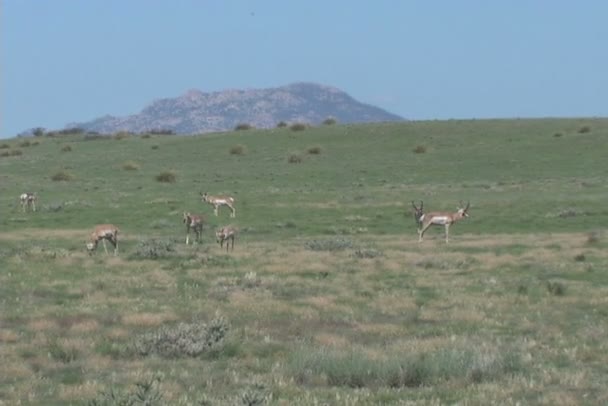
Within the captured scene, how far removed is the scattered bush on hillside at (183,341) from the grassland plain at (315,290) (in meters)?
0.04

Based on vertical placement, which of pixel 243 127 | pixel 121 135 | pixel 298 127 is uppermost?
pixel 243 127

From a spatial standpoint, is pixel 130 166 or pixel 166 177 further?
pixel 130 166

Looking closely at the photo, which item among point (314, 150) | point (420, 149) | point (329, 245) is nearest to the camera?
point (329, 245)

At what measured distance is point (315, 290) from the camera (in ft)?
71.4

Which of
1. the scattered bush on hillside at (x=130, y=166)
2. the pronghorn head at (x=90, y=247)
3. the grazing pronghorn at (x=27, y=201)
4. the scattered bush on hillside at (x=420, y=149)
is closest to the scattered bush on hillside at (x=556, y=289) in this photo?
the pronghorn head at (x=90, y=247)

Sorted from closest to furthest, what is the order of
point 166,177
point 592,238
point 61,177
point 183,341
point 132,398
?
point 132,398, point 183,341, point 592,238, point 166,177, point 61,177

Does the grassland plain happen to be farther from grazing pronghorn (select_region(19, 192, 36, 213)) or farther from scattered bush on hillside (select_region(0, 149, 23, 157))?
scattered bush on hillside (select_region(0, 149, 23, 157))

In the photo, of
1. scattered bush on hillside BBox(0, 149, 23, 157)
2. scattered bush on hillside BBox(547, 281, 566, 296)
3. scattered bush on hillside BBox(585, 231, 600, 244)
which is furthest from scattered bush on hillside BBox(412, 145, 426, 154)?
scattered bush on hillside BBox(547, 281, 566, 296)

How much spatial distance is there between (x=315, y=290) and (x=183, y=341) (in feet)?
24.3

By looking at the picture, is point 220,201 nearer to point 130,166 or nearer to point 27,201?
point 27,201

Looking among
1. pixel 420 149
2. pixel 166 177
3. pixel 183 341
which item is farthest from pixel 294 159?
pixel 183 341

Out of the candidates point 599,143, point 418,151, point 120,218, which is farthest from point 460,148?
point 120,218

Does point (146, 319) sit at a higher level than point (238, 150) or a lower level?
lower

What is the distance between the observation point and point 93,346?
1484 centimetres
